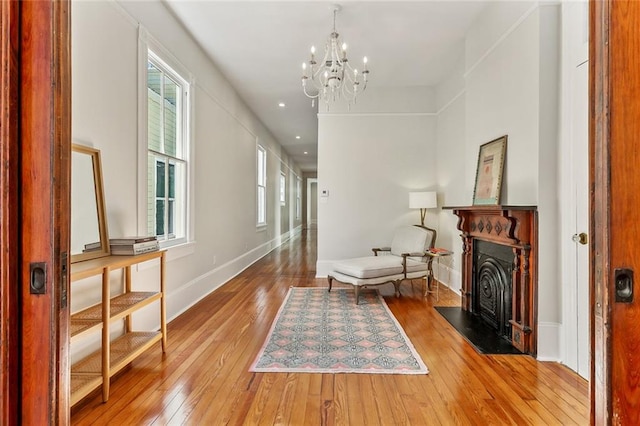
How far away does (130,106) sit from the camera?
2.62 m

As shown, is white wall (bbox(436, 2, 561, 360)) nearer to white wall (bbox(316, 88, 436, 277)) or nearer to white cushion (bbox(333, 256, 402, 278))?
white cushion (bbox(333, 256, 402, 278))

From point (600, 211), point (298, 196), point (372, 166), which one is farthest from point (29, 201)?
point (298, 196)

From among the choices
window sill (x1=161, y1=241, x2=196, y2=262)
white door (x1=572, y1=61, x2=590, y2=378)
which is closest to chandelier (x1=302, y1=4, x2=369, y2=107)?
white door (x1=572, y1=61, x2=590, y2=378)

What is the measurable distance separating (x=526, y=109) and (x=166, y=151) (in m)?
3.28

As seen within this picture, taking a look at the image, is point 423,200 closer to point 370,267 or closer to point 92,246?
point 370,267

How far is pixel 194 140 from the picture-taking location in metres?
3.77

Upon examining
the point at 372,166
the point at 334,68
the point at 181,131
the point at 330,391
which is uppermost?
the point at 334,68

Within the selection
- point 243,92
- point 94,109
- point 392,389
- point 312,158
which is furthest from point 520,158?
point 312,158

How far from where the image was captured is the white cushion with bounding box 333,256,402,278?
3.90 m

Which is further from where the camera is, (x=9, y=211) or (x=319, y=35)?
(x=319, y=35)

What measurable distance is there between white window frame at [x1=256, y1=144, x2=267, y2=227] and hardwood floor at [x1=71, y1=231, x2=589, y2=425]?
14.4ft

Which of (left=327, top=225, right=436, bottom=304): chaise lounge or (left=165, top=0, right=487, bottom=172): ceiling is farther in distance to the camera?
(left=327, top=225, right=436, bottom=304): chaise lounge

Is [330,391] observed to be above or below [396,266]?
below

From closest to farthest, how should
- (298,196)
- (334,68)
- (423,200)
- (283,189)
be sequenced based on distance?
(334,68) → (423,200) → (283,189) → (298,196)
